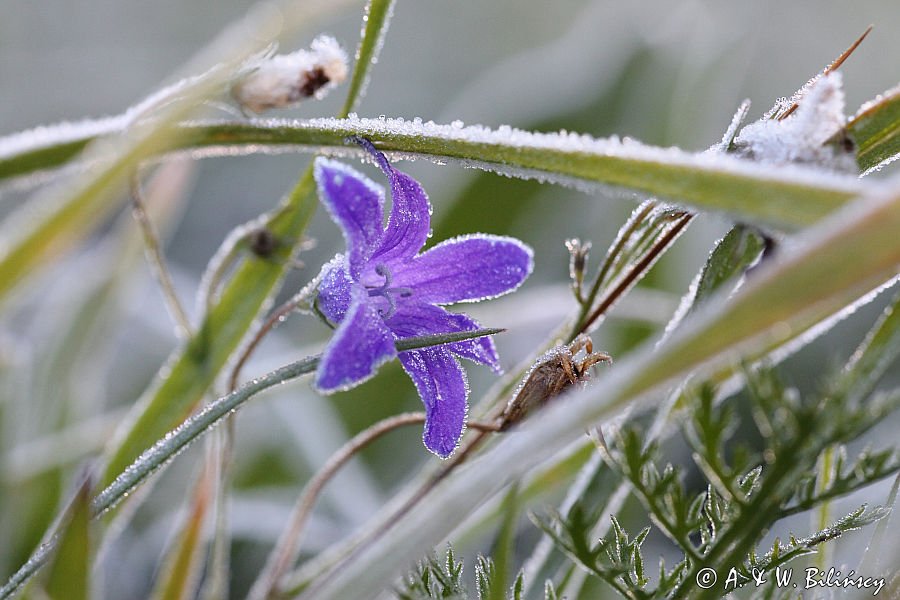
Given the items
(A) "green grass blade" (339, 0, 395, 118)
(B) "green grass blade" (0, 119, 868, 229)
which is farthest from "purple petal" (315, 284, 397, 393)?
(A) "green grass blade" (339, 0, 395, 118)

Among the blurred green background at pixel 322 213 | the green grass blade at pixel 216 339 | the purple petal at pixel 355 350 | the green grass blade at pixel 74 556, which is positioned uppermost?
the blurred green background at pixel 322 213

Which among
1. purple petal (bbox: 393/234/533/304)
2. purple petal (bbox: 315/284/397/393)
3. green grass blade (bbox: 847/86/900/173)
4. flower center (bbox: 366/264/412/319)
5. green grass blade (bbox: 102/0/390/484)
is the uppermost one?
green grass blade (bbox: 102/0/390/484)

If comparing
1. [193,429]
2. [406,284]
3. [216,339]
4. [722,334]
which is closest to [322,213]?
[216,339]

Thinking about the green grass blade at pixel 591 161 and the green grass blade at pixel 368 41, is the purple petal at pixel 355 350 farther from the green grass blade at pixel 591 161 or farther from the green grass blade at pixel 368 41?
the green grass blade at pixel 368 41

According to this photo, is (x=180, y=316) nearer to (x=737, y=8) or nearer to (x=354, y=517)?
(x=354, y=517)

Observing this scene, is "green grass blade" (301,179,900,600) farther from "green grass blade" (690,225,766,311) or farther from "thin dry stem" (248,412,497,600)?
"thin dry stem" (248,412,497,600)

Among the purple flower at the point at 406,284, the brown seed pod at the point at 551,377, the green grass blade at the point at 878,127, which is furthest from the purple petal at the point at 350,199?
the green grass blade at the point at 878,127
